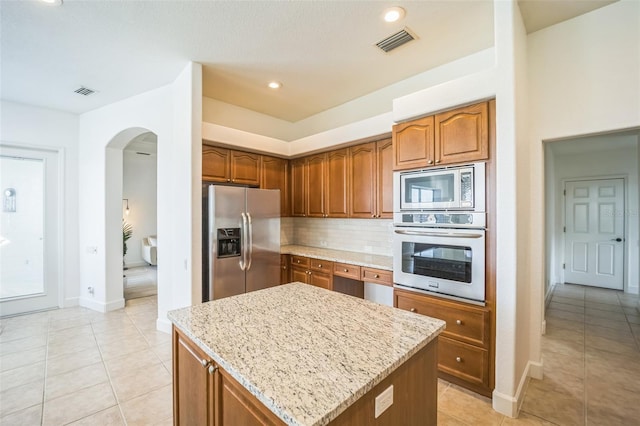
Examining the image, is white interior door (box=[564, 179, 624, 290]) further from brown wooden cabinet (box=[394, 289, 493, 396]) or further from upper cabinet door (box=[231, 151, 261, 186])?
upper cabinet door (box=[231, 151, 261, 186])

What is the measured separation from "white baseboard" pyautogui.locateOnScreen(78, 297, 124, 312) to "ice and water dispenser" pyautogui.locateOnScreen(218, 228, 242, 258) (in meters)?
2.48

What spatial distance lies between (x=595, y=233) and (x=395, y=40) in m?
5.81

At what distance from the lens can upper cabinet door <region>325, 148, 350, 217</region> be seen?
3.64 meters

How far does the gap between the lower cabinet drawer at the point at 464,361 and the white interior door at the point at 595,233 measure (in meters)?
5.22

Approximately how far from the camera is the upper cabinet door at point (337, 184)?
143 inches

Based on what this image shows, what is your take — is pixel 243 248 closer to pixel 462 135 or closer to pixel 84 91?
pixel 462 135

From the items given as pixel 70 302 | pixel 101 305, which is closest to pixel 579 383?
pixel 101 305

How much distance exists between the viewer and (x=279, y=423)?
0.84m

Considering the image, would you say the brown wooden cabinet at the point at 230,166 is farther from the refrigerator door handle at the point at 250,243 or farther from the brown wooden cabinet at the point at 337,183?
the brown wooden cabinet at the point at 337,183

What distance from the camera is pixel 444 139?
92.9 inches

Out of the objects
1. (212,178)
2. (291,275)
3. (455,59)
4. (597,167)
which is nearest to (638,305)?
(597,167)

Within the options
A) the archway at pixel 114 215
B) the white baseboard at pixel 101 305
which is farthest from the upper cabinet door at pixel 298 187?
the white baseboard at pixel 101 305

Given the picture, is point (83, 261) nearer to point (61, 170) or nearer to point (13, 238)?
point (13, 238)

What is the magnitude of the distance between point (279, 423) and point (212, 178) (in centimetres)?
299
